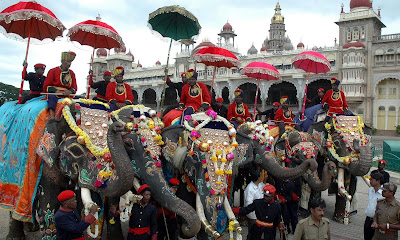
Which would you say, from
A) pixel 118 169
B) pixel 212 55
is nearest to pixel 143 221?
pixel 118 169

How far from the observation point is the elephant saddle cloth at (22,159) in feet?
18.5

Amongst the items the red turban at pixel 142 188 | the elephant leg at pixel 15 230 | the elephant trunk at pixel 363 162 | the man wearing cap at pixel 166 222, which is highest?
the red turban at pixel 142 188

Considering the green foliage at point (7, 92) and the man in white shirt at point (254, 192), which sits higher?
the green foliage at point (7, 92)

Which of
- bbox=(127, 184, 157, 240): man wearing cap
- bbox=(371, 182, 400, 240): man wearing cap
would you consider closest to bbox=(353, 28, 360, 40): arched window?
bbox=(371, 182, 400, 240): man wearing cap

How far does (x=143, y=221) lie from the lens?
497cm

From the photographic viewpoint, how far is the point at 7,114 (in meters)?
6.90

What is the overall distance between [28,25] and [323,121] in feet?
22.1

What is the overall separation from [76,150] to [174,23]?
4.28 m

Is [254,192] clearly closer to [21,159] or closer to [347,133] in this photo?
[347,133]

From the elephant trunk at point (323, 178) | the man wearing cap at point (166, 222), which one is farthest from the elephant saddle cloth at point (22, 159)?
the elephant trunk at point (323, 178)

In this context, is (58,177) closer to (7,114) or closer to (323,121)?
(7,114)

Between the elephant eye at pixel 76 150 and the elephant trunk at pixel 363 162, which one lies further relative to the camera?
the elephant trunk at pixel 363 162

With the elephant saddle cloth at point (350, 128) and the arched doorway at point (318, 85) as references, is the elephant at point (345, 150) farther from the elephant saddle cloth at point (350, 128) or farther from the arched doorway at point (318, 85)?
the arched doorway at point (318, 85)

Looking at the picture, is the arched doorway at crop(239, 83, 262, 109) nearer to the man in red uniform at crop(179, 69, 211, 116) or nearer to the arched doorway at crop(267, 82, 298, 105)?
the arched doorway at crop(267, 82, 298, 105)
